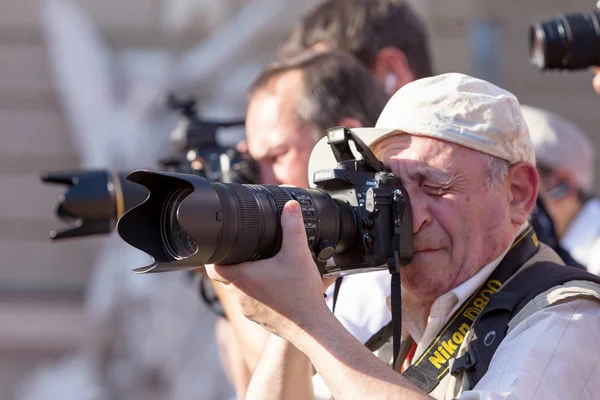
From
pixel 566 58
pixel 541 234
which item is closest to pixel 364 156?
pixel 566 58

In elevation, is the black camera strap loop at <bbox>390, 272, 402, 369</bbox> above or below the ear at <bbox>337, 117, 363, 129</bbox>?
below

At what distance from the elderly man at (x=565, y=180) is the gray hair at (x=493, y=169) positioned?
1.92 m

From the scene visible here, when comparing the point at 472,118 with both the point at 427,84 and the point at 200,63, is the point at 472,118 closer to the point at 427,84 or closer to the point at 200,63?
the point at 427,84

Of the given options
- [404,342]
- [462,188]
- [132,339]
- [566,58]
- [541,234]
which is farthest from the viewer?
[132,339]

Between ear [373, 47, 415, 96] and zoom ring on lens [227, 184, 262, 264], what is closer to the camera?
zoom ring on lens [227, 184, 262, 264]

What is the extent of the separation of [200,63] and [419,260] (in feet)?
15.5

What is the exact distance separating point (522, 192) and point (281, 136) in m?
0.75

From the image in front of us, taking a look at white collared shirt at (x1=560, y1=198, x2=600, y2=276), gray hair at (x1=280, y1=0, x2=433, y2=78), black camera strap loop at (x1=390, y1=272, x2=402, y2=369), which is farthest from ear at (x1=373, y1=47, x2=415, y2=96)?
black camera strap loop at (x1=390, y1=272, x2=402, y2=369)

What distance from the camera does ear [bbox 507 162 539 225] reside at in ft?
6.32

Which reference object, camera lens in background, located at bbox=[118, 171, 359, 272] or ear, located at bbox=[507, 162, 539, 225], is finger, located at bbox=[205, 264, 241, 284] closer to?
camera lens in background, located at bbox=[118, 171, 359, 272]

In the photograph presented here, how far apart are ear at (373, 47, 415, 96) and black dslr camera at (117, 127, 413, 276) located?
1222mm

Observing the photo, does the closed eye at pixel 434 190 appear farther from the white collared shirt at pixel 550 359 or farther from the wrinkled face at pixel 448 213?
the white collared shirt at pixel 550 359

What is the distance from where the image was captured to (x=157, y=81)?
6.43 metres

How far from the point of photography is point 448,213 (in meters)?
1.87
